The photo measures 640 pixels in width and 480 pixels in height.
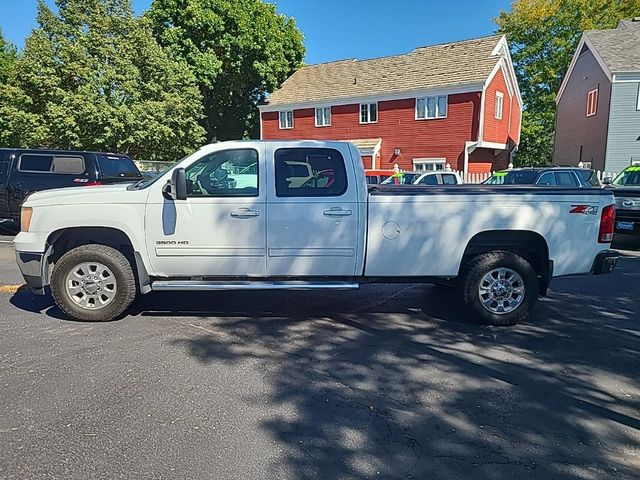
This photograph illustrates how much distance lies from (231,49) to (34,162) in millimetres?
23270

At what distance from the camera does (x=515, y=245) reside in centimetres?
511

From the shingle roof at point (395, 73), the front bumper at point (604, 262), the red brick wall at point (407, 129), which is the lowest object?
the front bumper at point (604, 262)

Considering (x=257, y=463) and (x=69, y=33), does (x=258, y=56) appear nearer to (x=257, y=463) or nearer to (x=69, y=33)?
A: (x=69, y=33)

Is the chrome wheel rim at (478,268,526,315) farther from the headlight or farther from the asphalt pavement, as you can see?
the headlight

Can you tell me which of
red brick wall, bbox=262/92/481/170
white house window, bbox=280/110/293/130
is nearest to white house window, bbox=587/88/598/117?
red brick wall, bbox=262/92/481/170

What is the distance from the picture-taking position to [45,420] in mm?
3184

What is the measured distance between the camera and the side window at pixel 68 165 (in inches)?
400

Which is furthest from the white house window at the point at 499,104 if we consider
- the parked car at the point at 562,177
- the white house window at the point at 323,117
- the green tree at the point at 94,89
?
the green tree at the point at 94,89

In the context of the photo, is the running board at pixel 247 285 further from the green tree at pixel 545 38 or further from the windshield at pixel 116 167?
the green tree at pixel 545 38

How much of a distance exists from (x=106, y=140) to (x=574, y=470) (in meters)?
25.2

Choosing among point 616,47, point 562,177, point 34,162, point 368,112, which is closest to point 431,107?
point 368,112

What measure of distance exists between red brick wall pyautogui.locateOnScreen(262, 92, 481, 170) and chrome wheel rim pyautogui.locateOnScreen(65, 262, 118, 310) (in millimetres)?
21586

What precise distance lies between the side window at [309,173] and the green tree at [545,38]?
121 ft

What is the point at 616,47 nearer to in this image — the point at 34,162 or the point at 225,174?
the point at 225,174
